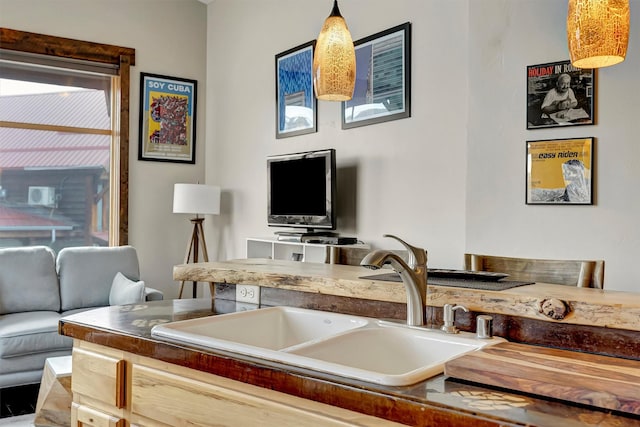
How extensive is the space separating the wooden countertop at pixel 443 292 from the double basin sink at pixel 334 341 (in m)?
0.08

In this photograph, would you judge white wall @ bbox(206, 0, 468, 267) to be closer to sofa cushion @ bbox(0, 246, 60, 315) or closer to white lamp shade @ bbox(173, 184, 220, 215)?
white lamp shade @ bbox(173, 184, 220, 215)

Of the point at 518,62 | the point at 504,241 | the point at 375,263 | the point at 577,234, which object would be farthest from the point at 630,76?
the point at 375,263

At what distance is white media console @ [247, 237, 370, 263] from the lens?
13.6ft

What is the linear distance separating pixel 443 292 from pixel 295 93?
360 centimetres

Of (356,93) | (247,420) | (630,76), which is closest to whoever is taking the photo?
(247,420)

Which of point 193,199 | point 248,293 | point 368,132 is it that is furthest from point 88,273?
point 248,293

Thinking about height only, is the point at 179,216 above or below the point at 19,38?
below

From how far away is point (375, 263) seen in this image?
4.65ft

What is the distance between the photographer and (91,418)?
1.74 meters

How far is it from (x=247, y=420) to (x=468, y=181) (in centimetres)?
221

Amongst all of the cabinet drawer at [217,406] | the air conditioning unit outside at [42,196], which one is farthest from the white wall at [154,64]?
the cabinet drawer at [217,406]

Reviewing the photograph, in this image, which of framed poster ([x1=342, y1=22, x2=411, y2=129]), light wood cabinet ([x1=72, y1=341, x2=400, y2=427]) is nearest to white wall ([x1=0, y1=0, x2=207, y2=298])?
framed poster ([x1=342, y1=22, x2=411, y2=129])

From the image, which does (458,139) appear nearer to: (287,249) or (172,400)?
(287,249)

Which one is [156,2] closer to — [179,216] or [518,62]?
[179,216]
